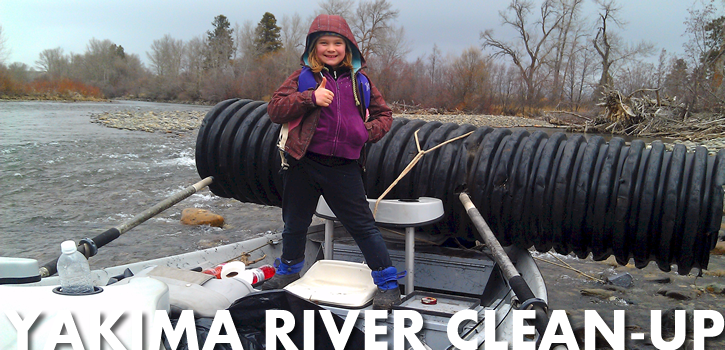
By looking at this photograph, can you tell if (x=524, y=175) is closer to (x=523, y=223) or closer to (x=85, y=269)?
(x=523, y=223)

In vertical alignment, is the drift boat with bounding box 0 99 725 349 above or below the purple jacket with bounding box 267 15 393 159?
below

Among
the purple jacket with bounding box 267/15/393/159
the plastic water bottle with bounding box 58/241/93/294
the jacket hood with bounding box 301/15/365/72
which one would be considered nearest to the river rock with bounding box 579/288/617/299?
the purple jacket with bounding box 267/15/393/159

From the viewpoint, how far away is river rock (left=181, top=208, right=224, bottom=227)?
251 inches

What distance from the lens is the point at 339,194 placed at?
2600 mm

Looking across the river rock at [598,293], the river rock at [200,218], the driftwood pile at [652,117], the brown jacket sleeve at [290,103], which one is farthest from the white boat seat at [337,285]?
the driftwood pile at [652,117]

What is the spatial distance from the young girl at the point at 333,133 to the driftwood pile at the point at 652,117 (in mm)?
16246

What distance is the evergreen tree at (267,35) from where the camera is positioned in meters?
52.6

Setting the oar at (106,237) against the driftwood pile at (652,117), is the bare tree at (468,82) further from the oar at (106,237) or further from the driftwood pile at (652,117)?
the oar at (106,237)

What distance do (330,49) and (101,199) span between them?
6196 millimetres

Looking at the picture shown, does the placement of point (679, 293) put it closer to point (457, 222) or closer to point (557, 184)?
point (557, 184)

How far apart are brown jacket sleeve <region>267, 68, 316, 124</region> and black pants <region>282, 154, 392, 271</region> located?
223mm

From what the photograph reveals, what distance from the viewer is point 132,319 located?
1.80m

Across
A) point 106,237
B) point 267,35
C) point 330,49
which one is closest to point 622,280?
point 330,49

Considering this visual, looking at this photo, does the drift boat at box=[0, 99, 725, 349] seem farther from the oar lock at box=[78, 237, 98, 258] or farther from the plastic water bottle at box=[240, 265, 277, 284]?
the plastic water bottle at box=[240, 265, 277, 284]
